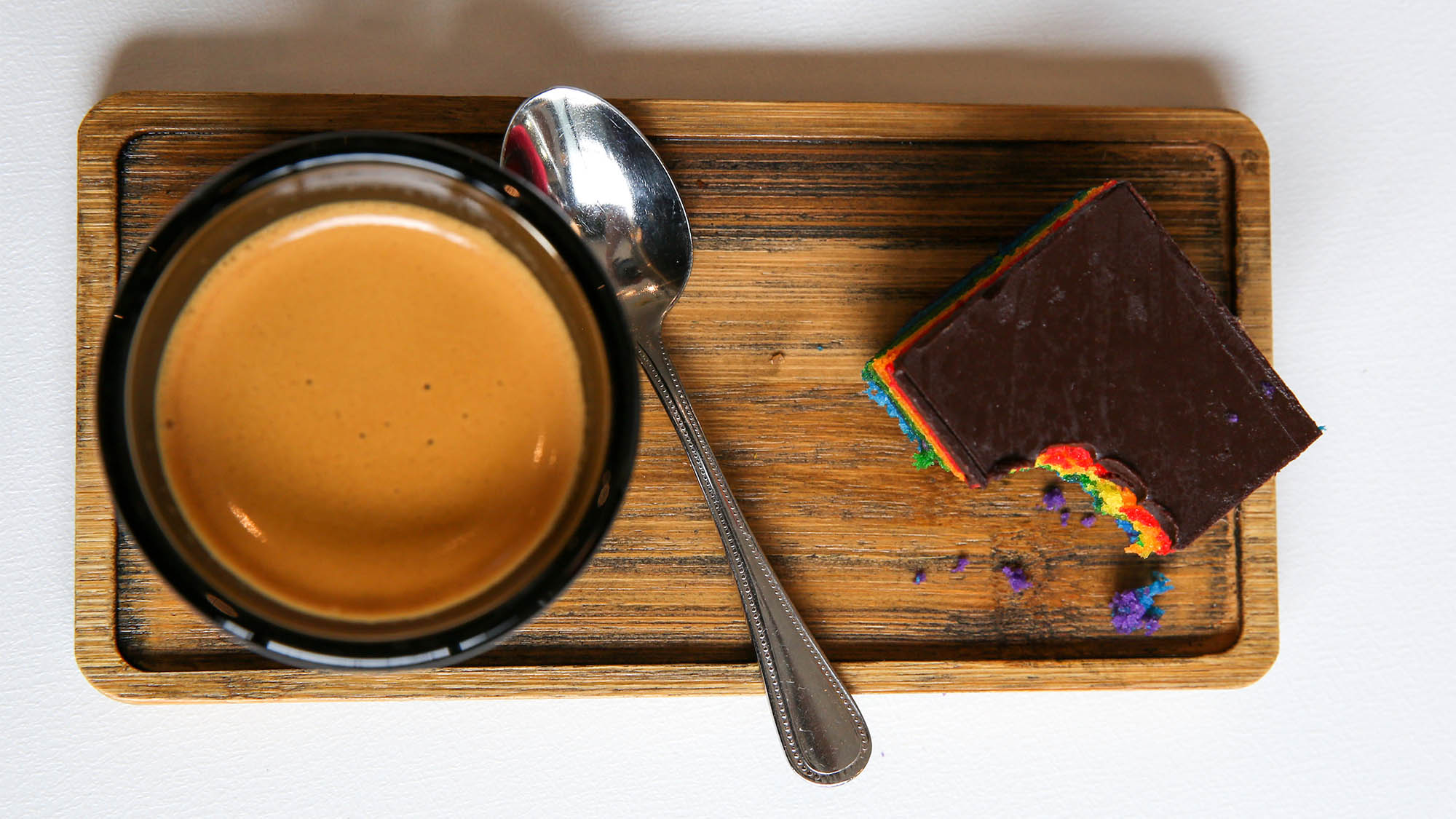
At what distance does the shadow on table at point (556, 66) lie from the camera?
1108mm

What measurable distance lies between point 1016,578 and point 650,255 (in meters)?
0.57

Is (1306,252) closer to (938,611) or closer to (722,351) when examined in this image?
(938,611)

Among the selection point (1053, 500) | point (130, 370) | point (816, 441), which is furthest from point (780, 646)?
point (130, 370)

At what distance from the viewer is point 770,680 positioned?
1.03 metres

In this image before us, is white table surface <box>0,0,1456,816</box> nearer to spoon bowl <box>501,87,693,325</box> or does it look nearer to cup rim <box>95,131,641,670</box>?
spoon bowl <box>501,87,693,325</box>

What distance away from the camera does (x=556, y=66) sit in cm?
114

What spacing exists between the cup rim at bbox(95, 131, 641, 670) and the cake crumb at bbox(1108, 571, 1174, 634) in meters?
0.63

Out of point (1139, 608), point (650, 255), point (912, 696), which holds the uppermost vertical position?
point (650, 255)

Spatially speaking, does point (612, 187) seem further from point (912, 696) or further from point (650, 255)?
point (912, 696)

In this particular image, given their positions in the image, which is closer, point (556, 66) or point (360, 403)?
point (360, 403)

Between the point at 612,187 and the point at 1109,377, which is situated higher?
the point at 612,187

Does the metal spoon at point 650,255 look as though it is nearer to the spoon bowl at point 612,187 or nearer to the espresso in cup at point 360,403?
the spoon bowl at point 612,187

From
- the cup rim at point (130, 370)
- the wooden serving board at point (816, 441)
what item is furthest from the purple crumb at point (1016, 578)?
the cup rim at point (130, 370)

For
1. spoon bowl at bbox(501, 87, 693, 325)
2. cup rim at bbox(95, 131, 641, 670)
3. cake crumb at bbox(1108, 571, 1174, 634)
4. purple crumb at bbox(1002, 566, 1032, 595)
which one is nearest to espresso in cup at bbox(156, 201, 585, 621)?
cup rim at bbox(95, 131, 641, 670)
